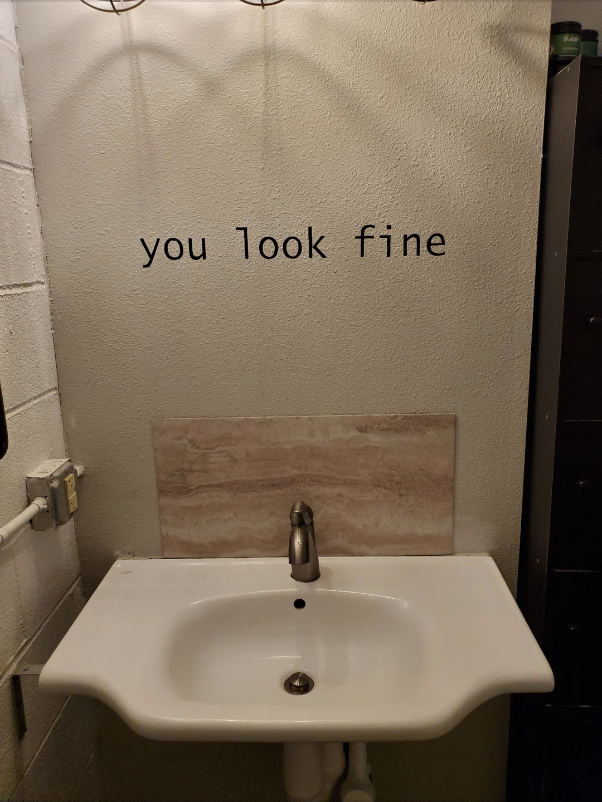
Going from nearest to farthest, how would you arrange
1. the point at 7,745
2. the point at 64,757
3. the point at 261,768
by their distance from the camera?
the point at 7,745 → the point at 64,757 → the point at 261,768

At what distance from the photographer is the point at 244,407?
1.34 m

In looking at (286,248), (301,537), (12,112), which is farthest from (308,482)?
(12,112)

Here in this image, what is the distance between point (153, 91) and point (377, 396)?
29.2 inches

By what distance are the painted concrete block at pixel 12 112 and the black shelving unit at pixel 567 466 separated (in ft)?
3.31

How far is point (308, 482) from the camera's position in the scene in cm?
137

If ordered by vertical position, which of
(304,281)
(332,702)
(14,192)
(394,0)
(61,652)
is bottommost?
(332,702)

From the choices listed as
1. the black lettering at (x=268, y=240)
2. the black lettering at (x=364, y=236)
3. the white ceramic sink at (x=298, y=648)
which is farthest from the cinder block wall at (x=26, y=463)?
the black lettering at (x=364, y=236)

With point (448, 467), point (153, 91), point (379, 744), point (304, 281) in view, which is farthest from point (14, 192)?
point (379, 744)

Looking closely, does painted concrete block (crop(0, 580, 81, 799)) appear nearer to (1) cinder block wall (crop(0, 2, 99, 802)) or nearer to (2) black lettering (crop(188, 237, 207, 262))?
(1) cinder block wall (crop(0, 2, 99, 802))

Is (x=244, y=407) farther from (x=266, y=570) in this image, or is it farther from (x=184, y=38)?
(x=184, y=38)

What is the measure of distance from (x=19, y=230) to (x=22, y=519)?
534 mm

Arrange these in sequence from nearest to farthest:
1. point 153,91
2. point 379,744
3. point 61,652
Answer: point 61,652 → point 153,91 → point 379,744

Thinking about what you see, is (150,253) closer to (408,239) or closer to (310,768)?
(408,239)

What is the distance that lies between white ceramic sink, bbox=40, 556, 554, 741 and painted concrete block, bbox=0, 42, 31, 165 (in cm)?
86
